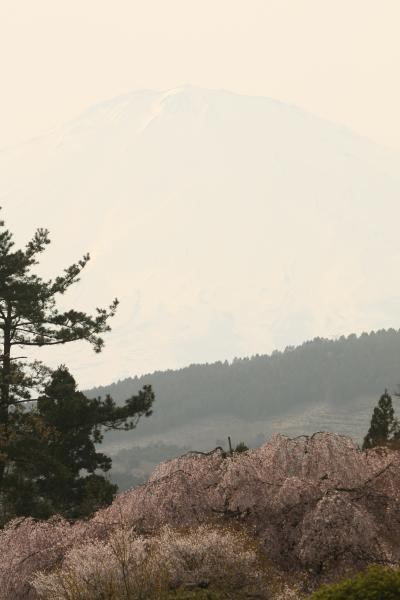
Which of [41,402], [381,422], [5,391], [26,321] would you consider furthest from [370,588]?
[381,422]

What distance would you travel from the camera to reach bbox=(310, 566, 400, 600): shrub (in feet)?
51.7

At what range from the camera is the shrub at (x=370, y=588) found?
15766mm

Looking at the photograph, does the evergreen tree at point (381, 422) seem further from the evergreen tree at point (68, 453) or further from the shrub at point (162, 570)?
the shrub at point (162, 570)

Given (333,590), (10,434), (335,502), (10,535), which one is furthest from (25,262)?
(333,590)

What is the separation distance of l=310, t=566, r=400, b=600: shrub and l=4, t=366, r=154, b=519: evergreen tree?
29.2m

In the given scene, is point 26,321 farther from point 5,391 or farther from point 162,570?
point 162,570

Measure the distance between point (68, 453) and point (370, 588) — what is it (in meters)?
37.3

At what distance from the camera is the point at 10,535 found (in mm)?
28188

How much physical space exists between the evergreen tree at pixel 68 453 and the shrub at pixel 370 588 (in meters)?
29.2

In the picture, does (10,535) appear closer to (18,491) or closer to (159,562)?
(159,562)

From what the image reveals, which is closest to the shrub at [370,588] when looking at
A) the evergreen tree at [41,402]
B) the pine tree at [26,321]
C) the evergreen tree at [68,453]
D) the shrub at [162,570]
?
the shrub at [162,570]

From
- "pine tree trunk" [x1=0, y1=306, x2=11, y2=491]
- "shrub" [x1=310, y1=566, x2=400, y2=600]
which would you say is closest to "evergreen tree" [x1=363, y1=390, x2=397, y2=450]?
"pine tree trunk" [x1=0, y1=306, x2=11, y2=491]

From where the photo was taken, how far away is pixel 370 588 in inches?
629

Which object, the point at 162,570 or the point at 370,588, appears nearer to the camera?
the point at 370,588
